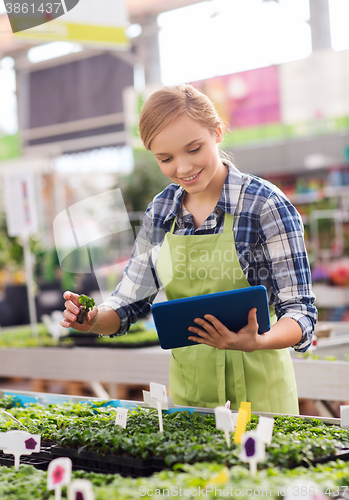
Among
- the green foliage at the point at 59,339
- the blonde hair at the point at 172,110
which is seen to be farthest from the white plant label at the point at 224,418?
the green foliage at the point at 59,339

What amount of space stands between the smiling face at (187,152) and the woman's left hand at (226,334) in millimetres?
404

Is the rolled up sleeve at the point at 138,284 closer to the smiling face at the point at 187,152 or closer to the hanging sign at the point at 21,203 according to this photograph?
the smiling face at the point at 187,152

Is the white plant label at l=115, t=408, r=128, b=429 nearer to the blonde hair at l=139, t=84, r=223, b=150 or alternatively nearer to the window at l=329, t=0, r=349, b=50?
the blonde hair at l=139, t=84, r=223, b=150

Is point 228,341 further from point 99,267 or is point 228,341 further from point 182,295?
point 99,267

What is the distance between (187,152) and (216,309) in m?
0.45

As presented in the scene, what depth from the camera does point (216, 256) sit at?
156cm

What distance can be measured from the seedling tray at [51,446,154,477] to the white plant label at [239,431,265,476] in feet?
0.87

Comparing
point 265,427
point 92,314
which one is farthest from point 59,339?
point 265,427

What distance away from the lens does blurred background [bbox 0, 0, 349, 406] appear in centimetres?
434

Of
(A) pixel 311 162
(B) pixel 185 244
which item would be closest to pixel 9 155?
(A) pixel 311 162

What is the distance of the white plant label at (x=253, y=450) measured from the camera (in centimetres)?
98

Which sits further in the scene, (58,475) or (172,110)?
(172,110)

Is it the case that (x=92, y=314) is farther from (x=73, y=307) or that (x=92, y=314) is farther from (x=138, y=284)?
(x=138, y=284)

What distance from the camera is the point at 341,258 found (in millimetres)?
6762
